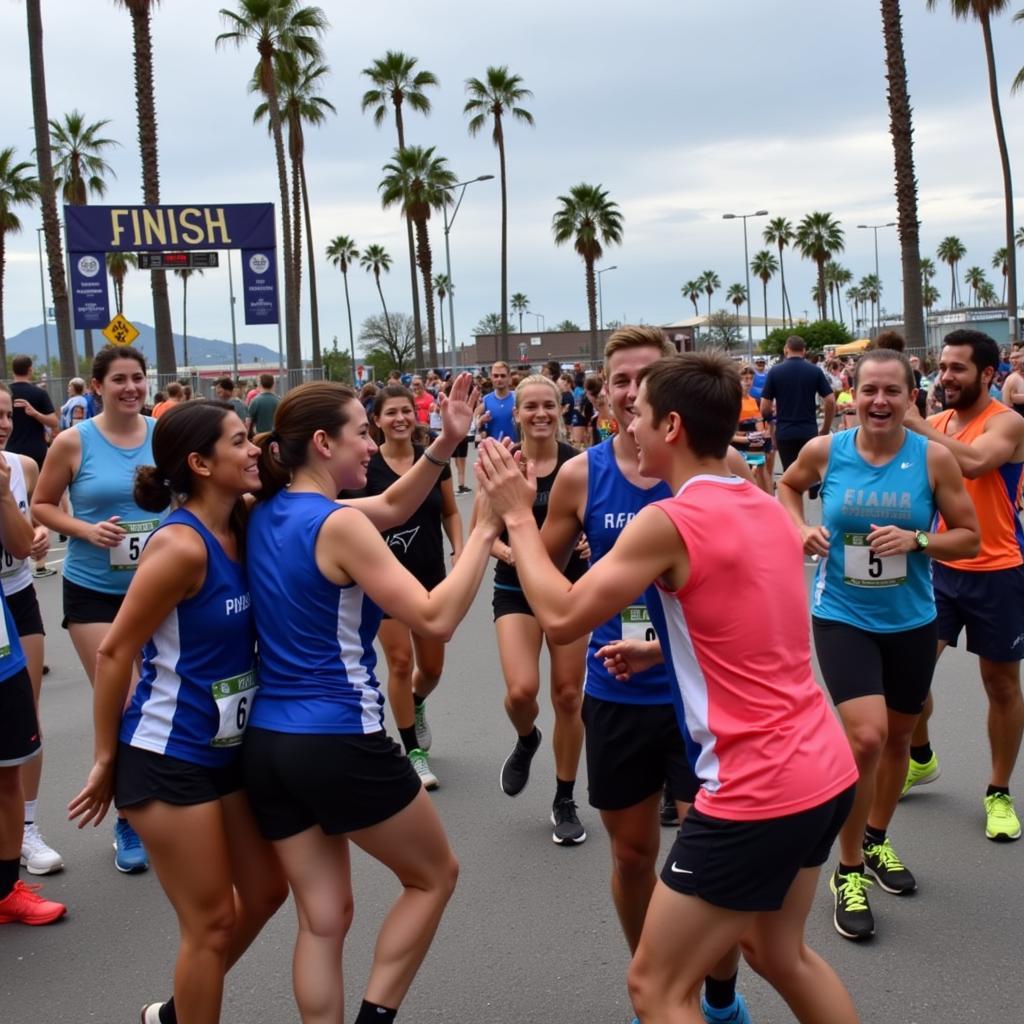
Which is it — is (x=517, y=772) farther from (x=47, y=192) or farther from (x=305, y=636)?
(x=47, y=192)

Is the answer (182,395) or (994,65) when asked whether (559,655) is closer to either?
(182,395)

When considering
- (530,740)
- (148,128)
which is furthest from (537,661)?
(148,128)

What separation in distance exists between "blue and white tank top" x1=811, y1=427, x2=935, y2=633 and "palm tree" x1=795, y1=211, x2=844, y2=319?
81203 millimetres

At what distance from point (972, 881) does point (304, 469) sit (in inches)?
123

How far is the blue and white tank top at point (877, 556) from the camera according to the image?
4145 mm

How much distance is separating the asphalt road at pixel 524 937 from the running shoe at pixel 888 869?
0.15 ft

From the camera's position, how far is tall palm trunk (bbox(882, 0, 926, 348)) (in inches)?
749

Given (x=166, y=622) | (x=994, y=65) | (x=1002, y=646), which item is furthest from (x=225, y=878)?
(x=994, y=65)

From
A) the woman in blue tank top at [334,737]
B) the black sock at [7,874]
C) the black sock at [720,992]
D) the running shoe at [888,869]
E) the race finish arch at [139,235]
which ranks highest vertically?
the race finish arch at [139,235]

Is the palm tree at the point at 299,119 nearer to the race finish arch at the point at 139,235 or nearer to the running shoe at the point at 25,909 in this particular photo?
the race finish arch at the point at 139,235

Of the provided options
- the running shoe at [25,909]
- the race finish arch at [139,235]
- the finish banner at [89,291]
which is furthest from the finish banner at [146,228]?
the running shoe at [25,909]

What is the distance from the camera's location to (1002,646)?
4.84m

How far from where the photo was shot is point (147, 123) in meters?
21.8

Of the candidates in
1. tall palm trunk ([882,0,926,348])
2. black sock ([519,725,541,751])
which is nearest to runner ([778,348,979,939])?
black sock ([519,725,541,751])
